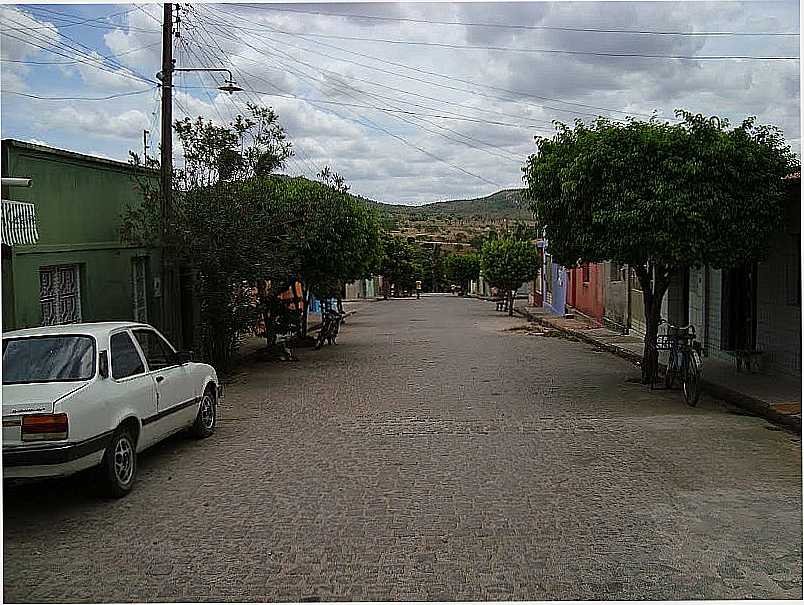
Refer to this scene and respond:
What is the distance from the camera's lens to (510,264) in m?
44.4

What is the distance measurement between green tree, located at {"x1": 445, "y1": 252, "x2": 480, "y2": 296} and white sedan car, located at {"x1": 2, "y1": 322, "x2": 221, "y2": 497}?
73.9 meters

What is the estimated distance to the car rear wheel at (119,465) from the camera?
26.3 feet

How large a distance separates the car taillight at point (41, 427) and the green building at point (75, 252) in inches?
149

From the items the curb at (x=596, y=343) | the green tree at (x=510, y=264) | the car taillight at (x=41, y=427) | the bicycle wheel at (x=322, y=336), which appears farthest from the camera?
the green tree at (x=510, y=264)

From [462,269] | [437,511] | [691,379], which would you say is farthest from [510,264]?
[462,269]

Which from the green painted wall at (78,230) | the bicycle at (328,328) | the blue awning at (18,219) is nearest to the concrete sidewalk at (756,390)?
the bicycle at (328,328)

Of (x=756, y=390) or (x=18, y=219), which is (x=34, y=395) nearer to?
(x=18, y=219)

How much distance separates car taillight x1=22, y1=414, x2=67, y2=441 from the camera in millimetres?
7309

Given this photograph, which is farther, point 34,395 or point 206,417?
point 206,417

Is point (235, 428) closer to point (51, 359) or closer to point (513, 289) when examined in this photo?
point (51, 359)

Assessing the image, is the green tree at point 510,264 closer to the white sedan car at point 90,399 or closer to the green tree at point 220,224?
the green tree at point 220,224

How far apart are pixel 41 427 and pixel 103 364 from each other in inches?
46.8

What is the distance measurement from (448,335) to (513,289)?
1677cm

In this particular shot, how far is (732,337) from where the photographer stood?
17.8m
